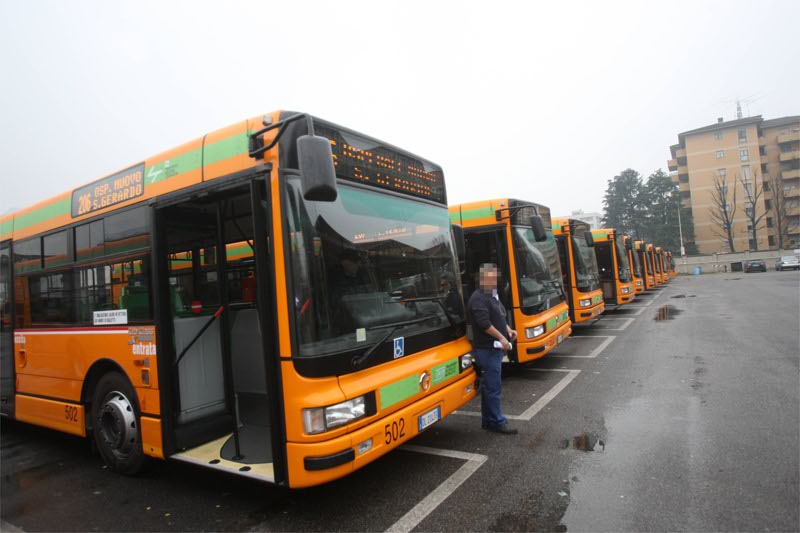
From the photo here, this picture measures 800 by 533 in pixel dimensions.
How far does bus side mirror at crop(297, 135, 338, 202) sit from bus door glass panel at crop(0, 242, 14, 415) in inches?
217

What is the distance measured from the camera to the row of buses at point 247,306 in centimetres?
317

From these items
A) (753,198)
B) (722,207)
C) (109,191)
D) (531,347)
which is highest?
(753,198)

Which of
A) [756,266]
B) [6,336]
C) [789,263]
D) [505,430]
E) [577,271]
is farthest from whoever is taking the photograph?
[756,266]

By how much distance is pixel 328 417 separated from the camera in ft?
10.1

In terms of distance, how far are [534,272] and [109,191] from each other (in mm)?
6346

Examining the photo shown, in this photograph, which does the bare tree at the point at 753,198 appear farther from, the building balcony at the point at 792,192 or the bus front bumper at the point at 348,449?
the bus front bumper at the point at 348,449

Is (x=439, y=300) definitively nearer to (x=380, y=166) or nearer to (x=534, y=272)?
(x=380, y=166)

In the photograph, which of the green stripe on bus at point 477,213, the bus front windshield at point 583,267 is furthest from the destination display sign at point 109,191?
the bus front windshield at point 583,267

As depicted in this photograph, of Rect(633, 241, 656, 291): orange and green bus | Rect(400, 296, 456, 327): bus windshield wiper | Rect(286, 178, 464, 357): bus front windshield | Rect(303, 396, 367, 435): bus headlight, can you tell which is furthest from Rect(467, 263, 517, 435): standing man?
Rect(633, 241, 656, 291): orange and green bus

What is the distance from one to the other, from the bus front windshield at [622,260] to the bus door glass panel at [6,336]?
17.3m

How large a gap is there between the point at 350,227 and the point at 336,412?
140 cm

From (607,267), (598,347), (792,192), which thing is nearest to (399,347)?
(598,347)

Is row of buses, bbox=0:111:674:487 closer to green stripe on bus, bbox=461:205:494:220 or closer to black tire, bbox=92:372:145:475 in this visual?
black tire, bbox=92:372:145:475

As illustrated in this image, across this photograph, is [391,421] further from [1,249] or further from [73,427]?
[1,249]
